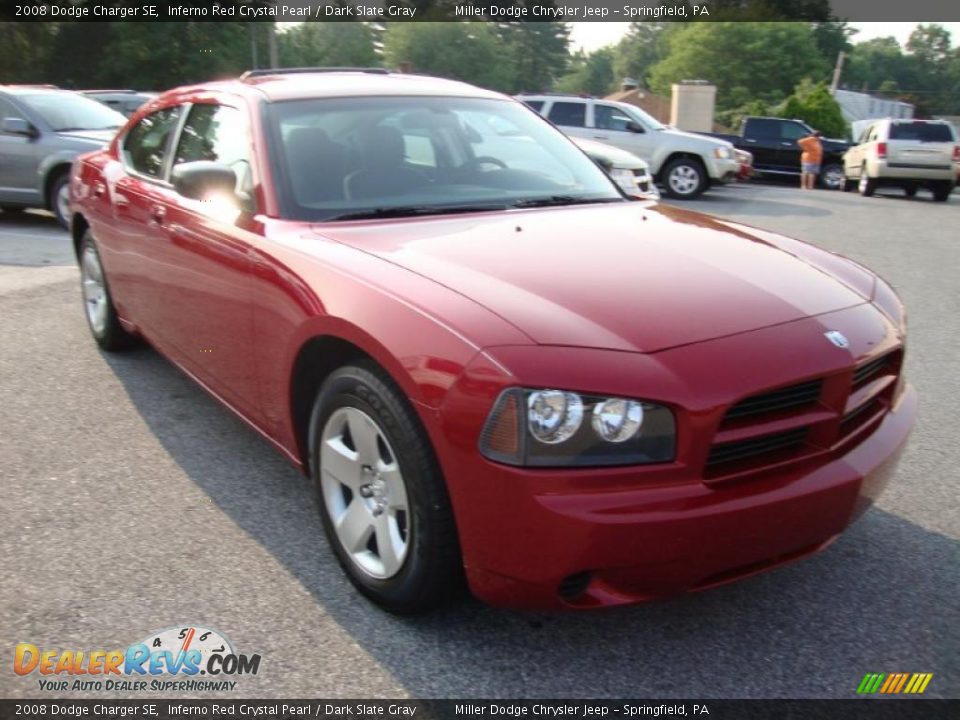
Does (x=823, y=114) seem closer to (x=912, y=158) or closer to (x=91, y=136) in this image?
(x=912, y=158)

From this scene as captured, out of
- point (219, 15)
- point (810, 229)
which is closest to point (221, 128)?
point (810, 229)

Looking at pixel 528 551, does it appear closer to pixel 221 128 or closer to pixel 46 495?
pixel 46 495

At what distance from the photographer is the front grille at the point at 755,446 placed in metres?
2.31

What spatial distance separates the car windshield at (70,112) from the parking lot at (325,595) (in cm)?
720

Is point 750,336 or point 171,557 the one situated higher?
point 750,336

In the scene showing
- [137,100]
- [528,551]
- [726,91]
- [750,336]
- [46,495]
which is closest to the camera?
[528,551]

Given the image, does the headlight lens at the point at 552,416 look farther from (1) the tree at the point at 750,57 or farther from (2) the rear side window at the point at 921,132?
(1) the tree at the point at 750,57

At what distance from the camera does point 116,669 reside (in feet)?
8.23

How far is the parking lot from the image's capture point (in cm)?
249

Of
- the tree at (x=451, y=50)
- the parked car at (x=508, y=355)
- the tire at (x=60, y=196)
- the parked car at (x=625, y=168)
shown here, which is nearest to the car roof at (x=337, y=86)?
the parked car at (x=508, y=355)

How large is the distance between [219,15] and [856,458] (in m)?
48.6

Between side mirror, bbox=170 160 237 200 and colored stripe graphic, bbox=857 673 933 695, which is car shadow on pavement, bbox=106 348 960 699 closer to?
colored stripe graphic, bbox=857 673 933 695

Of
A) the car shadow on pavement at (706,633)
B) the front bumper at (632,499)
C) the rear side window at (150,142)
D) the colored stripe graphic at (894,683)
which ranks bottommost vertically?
the car shadow on pavement at (706,633)

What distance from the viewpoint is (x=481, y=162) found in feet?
12.7
